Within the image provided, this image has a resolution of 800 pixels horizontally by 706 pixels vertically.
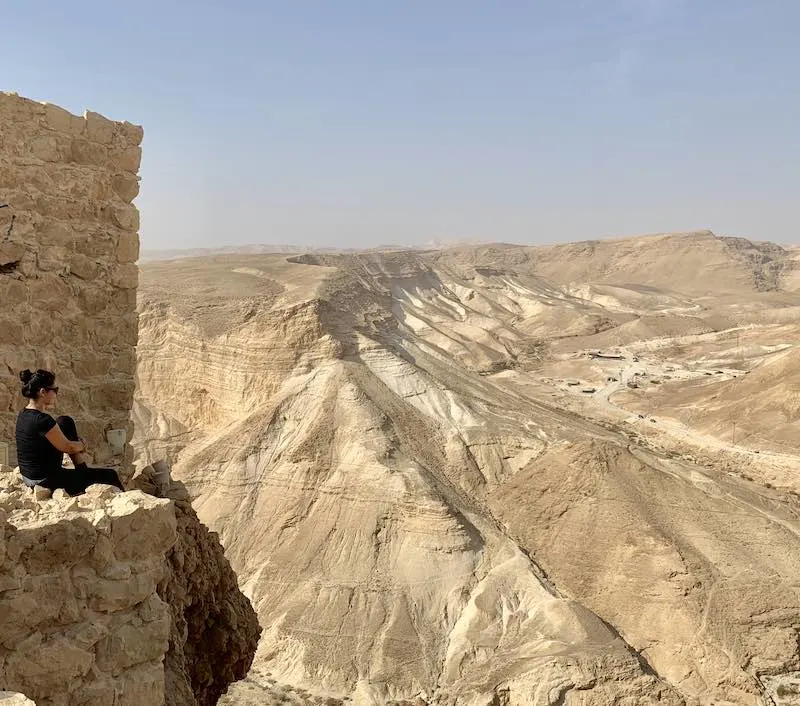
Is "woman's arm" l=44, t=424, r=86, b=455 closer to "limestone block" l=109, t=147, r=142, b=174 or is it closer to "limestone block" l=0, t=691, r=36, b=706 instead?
"limestone block" l=0, t=691, r=36, b=706

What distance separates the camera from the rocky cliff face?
2674 millimetres

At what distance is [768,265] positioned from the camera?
96688mm

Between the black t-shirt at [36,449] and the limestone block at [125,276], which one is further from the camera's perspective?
the limestone block at [125,276]

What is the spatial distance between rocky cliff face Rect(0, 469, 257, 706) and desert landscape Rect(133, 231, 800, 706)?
1134 centimetres

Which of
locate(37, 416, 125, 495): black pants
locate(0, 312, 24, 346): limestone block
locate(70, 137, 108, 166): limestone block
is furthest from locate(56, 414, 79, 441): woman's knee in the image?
locate(70, 137, 108, 166): limestone block

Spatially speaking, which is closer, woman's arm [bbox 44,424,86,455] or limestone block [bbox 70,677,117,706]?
limestone block [bbox 70,677,117,706]

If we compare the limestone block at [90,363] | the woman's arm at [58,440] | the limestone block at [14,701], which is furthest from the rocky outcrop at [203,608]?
the limestone block at [14,701]

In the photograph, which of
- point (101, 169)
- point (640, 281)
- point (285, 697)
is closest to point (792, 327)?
point (640, 281)

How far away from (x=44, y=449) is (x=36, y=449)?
38 millimetres

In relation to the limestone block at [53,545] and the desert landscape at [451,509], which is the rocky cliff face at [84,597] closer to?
the limestone block at [53,545]

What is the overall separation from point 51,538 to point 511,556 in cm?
1581

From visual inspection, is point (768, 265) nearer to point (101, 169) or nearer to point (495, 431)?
point (495, 431)

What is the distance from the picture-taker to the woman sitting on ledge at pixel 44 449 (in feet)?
11.6

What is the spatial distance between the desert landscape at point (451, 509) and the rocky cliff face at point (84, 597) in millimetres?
11344
